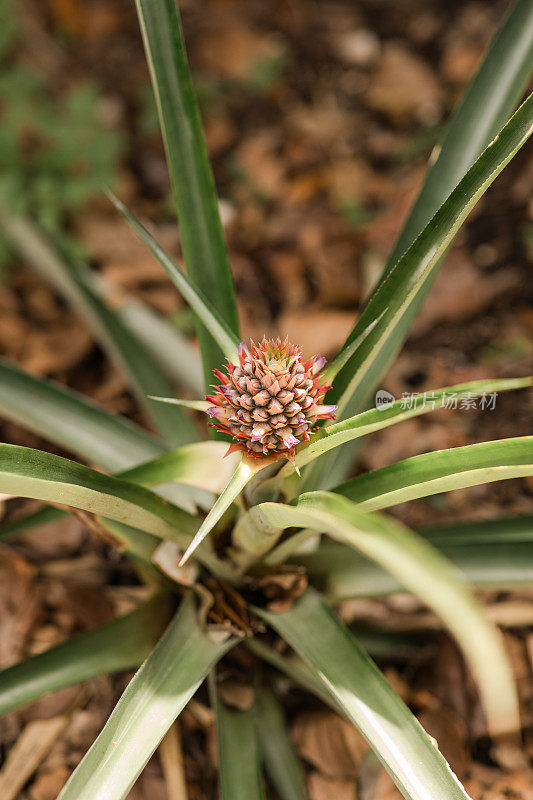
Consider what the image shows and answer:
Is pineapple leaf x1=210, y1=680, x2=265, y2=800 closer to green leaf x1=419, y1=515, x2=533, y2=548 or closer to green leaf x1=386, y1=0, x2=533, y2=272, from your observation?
green leaf x1=419, y1=515, x2=533, y2=548

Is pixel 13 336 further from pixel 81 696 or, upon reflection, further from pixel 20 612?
pixel 81 696

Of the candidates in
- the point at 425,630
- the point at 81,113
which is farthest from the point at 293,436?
the point at 81,113

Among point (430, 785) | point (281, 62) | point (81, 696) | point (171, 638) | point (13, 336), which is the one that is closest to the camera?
point (430, 785)

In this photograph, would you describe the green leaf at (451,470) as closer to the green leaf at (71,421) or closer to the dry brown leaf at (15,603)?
the green leaf at (71,421)

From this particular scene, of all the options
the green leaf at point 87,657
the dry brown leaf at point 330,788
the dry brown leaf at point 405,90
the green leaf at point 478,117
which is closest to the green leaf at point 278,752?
the dry brown leaf at point 330,788

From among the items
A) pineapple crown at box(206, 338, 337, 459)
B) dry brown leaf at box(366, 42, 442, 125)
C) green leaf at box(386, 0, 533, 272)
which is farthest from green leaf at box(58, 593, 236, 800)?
dry brown leaf at box(366, 42, 442, 125)
